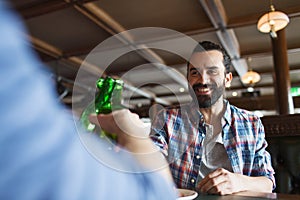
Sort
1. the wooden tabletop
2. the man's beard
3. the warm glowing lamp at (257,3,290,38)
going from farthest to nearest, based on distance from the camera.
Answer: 1. the warm glowing lamp at (257,3,290,38)
2. the man's beard
3. the wooden tabletop

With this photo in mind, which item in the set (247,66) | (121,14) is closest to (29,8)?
(121,14)

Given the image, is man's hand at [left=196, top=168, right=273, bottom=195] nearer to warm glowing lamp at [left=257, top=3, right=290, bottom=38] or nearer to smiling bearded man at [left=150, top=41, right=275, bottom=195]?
smiling bearded man at [left=150, top=41, right=275, bottom=195]

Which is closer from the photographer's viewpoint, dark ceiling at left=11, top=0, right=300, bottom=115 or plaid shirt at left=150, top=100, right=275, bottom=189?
plaid shirt at left=150, top=100, right=275, bottom=189

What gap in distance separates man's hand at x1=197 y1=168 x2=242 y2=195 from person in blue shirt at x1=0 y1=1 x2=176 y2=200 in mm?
641

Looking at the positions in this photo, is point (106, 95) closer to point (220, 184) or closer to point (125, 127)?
point (125, 127)

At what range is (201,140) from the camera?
4.19ft

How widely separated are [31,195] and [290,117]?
1383 mm

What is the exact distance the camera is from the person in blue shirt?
0.71 feet

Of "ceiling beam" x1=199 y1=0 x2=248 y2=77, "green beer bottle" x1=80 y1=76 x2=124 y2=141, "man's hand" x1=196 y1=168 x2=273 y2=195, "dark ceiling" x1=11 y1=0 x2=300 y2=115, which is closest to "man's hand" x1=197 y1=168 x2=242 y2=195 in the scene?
"man's hand" x1=196 y1=168 x2=273 y2=195

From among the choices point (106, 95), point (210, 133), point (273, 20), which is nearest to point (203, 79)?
point (210, 133)

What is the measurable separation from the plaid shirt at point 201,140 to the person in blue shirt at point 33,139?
0.86 m

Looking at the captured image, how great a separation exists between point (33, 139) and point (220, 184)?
0.75 m

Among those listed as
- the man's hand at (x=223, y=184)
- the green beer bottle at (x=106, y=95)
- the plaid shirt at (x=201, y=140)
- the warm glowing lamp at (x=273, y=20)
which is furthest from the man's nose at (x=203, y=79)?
the warm glowing lamp at (x=273, y=20)

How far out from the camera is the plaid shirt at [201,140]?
1182mm
